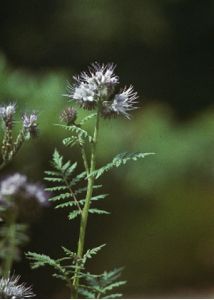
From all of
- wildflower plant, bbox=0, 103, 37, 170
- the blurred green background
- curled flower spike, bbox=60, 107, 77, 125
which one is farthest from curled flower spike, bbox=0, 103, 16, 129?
the blurred green background

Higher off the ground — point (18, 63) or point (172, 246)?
point (18, 63)

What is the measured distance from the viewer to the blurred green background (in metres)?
2.10

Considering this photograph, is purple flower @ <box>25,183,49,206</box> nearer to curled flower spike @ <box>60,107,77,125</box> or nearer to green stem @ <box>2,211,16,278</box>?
green stem @ <box>2,211,16,278</box>

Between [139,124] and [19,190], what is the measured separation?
23.7 inches

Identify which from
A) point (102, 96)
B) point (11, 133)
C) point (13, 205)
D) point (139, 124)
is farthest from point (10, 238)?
point (139, 124)

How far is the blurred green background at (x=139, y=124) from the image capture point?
82.6 inches

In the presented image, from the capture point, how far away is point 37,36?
2.17 metres

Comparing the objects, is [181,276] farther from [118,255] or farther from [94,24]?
[94,24]

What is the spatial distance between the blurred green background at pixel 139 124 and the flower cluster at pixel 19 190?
0.29m

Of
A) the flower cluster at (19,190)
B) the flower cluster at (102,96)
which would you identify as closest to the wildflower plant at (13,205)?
the flower cluster at (19,190)

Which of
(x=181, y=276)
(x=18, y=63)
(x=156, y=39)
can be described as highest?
(x=156, y=39)

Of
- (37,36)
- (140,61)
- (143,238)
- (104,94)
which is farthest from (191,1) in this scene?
(143,238)

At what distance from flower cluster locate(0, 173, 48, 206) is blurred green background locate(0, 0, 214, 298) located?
290 mm

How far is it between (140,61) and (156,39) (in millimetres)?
97
